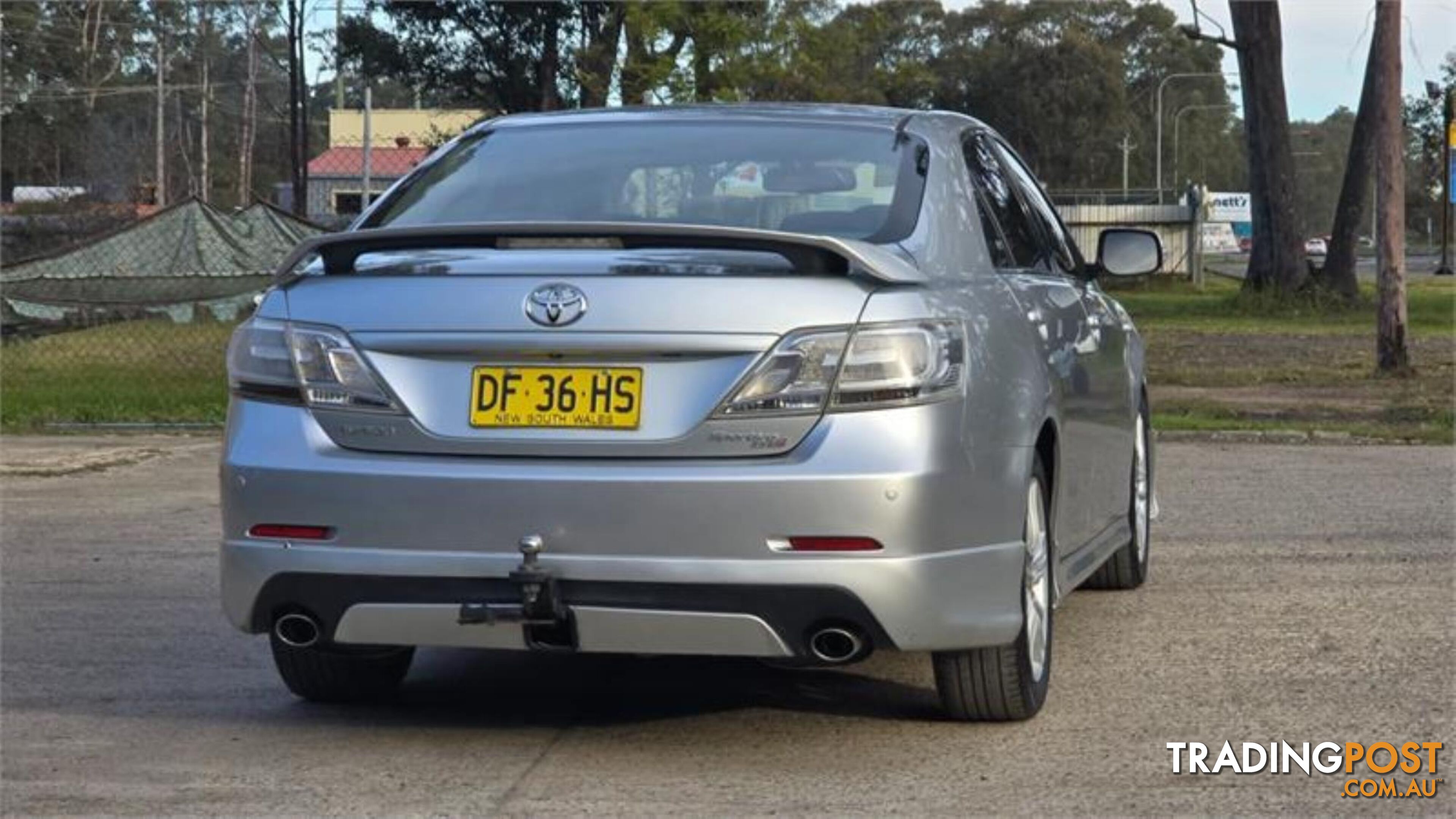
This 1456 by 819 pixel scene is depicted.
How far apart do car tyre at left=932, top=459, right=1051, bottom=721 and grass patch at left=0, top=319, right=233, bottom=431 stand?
9.72 meters

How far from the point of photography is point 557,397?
17.3ft

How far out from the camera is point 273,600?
18.0 feet

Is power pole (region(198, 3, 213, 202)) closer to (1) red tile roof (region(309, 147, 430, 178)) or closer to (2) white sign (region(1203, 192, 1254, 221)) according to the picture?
(1) red tile roof (region(309, 147, 430, 178))

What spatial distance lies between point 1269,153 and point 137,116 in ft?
153

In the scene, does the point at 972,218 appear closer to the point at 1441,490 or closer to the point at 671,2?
the point at 1441,490

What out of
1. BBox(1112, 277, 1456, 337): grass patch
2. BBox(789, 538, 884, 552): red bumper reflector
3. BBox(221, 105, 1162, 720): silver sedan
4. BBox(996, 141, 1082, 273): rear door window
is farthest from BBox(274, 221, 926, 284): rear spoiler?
BBox(1112, 277, 1456, 337): grass patch

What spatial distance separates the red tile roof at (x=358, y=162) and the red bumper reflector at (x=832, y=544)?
5172cm

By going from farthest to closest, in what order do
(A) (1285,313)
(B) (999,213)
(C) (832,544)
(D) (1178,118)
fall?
1. (D) (1178,118)
2. (A) (1285,313)
3. (B) (999,213)
4. (C) (832,544)

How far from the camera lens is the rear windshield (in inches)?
232

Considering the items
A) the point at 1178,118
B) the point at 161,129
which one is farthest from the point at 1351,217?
the point at 1178,118

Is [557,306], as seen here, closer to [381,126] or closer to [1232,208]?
[381,126]

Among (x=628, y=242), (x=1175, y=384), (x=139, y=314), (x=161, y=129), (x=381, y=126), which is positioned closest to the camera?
(x=628, y=242)

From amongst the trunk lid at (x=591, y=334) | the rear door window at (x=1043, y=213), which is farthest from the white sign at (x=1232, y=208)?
the trunk lid at (x=591, y=334)

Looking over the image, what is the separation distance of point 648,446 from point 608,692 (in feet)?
4.45
